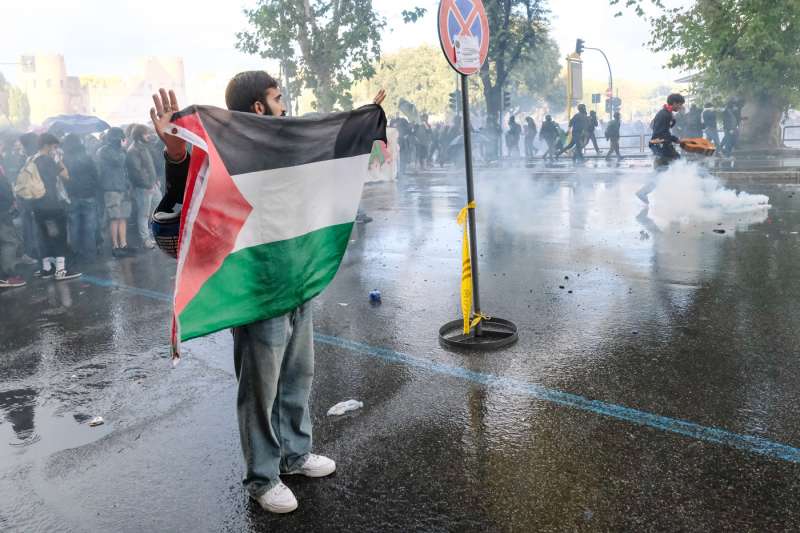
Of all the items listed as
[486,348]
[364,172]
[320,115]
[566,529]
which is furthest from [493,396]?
[320,115]

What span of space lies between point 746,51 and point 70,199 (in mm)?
22454

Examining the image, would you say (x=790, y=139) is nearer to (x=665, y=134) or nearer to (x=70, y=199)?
(x=665, y=134)

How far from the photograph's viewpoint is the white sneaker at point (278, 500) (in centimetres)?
297

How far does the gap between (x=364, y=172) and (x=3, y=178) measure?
311 inches

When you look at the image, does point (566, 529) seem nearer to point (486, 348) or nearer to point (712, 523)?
point (712, 523)

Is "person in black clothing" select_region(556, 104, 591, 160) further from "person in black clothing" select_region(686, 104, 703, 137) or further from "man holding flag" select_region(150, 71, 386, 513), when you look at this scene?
"man holding flag" select_region(150, 71, 386, 513)

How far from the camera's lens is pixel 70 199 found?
34.0 ft

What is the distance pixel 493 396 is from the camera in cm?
414

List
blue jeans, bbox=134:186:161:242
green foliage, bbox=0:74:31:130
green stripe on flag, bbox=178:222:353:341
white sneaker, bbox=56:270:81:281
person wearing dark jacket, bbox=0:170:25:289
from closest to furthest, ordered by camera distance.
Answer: green stripe on flag, bbox=178:222:353:341, person wearing dark jacket, bbox=0:170:25:289, white sneaker, bbox=56:270:81:281, blue jeans, bbox=134:186:161:242, green foliage, bbox=0:74:31:130

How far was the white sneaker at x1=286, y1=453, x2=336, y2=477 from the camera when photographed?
10.7 ft

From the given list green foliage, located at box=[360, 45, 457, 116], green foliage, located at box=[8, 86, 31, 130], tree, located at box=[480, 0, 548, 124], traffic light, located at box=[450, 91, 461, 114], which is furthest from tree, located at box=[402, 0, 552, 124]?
green foliage, located at box=[8, 86, 31, 130]

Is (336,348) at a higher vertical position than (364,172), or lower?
lower

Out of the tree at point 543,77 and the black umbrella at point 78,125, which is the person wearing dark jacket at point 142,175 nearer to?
the black umbrella at point 78,125

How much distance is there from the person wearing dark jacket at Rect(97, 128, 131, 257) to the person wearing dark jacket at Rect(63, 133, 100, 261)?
0.24 metres
